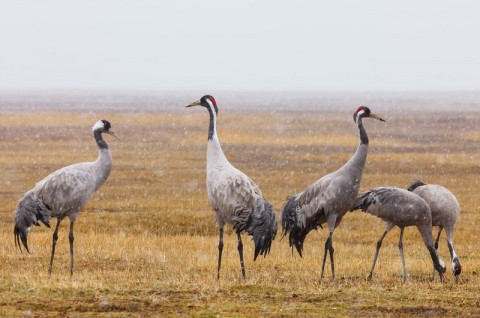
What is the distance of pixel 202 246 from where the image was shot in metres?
14.8

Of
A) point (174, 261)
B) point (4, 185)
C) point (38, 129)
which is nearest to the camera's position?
point (174, 261)

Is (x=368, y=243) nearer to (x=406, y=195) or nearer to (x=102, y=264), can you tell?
(x=406, y=195)

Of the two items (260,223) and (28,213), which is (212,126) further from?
(28,213)

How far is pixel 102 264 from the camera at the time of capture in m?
12.4

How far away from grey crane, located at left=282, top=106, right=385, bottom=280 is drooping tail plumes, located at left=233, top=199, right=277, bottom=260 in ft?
2.32

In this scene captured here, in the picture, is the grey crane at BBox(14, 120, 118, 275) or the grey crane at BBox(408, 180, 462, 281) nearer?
the grey crane at BBox(14, 120, 118, 275)

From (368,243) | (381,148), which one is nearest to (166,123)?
(381,148)

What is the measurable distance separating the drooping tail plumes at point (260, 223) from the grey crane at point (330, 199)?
0.71 metres

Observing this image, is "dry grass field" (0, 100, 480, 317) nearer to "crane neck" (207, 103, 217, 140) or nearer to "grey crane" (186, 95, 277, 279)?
"grey crane" (186, 95, 277, 279)

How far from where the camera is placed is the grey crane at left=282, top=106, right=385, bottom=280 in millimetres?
10680

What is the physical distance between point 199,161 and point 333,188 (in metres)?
21.2

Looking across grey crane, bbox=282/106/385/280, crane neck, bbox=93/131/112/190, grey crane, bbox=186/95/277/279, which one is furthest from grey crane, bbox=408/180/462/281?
crane neck, bbox=93/131/112/190

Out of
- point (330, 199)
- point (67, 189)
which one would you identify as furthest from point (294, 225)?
point (67, 189)

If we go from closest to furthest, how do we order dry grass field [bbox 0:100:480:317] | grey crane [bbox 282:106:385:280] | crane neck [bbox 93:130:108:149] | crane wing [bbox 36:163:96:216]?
1. dry grass field [bbox 0:100:480:317]
2. grey crane [bbox 282:106:385:280]
3. crane wing [bbox 36:163:96:216]
4. crane neck [bbox 93:130:108:149]
